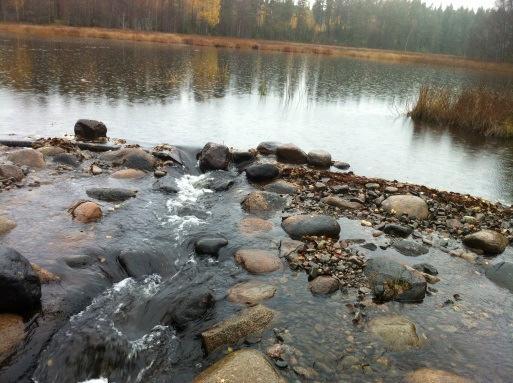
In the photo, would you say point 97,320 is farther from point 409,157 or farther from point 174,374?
point 409,157

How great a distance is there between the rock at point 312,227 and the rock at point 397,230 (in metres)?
1.24

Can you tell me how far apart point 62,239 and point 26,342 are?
295 centimetres

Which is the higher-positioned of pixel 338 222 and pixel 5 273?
pixel 5 273

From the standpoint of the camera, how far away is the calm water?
1576cm

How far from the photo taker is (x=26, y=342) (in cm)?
559

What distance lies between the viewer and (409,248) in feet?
29.7

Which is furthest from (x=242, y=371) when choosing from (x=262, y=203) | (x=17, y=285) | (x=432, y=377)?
(x=262, y=203)

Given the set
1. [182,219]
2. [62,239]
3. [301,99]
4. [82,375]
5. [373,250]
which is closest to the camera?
[82,375]

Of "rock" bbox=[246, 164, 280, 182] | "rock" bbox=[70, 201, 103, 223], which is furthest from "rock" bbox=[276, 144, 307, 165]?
"rock" bbox=[70, 201, 103, 223]

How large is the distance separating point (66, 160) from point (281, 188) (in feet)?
21.5

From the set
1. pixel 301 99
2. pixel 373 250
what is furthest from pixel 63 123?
pixel 301 99

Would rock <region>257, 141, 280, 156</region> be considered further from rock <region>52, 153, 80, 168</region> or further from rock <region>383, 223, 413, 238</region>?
rock <region>383, 223, 413, 238</region>

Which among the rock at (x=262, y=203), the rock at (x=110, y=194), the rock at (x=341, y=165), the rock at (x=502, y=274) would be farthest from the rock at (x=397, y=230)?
the rock at (x=110, y=194)

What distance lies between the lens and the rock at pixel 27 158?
39.7ft
